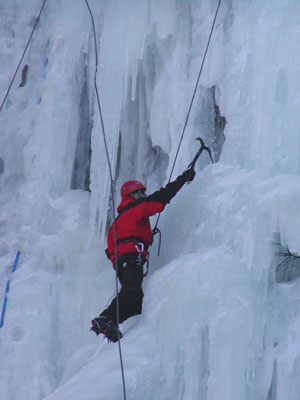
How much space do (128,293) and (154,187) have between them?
1581mm

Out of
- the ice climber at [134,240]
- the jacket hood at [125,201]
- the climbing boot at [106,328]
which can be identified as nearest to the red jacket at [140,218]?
the ice climber at [134,240]

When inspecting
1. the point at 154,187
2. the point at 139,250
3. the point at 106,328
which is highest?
the point at 154,187

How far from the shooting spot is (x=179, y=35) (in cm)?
498

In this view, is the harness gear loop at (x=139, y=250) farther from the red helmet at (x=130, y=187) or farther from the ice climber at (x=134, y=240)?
the red helmet at (x=130, y=187)

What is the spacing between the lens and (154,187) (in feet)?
17.0

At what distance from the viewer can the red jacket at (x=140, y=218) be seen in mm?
3986

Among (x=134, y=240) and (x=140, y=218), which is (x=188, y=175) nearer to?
(x=140, y=218)

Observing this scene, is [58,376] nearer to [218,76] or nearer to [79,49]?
[218,76]

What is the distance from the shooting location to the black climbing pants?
3.69 metres

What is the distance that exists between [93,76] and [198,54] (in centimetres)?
108

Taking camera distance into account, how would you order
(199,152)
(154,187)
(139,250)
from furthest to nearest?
(154,187) < (199,152) < (139,250)

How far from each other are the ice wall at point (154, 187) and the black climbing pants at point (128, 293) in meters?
0.09

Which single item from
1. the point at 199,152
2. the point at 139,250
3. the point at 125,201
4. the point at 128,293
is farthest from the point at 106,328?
the point at 199,152

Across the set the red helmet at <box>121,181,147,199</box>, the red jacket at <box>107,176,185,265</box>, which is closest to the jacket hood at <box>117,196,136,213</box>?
the red helmet at <box>121,181,147,199</box>
